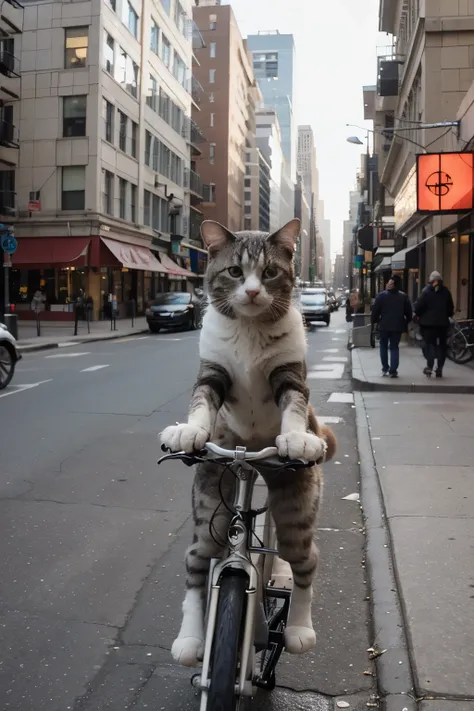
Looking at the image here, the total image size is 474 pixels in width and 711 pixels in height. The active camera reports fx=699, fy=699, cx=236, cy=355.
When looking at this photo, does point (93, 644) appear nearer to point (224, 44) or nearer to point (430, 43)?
point (430, 43)

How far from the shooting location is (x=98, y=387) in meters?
13.0

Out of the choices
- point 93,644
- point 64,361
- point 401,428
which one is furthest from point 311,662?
point 64,361

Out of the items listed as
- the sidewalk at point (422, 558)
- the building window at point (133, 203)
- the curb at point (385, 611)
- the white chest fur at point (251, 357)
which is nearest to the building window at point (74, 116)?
the building window at point (133, 203)

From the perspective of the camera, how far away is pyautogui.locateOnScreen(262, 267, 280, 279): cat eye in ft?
8.96

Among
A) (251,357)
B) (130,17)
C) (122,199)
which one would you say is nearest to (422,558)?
(251,357)

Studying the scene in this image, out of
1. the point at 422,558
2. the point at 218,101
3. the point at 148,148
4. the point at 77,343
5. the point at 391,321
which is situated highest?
the point at 218,101

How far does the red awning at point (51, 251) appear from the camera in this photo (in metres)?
36.7

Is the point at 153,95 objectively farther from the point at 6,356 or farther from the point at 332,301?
the point at 6,356

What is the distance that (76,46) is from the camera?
3831 cm

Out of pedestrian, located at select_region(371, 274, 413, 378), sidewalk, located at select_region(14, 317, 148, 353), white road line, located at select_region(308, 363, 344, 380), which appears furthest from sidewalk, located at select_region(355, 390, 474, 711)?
sidewalk, located at select_region(14, 317, 148, 353)

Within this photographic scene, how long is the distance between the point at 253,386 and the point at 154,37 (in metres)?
51.5

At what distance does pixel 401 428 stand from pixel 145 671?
245 inches

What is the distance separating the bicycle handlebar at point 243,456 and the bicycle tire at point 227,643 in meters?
0.40

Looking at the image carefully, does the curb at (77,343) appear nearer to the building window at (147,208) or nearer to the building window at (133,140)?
the building window at (133,140)
